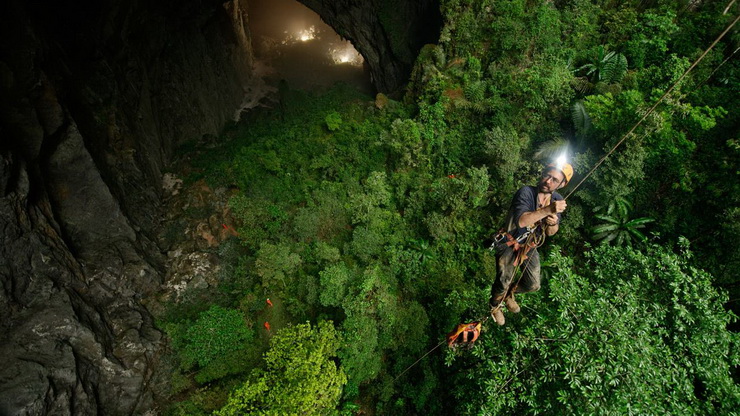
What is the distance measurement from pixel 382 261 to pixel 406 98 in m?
8.33

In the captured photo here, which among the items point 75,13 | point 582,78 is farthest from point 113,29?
point 582,78

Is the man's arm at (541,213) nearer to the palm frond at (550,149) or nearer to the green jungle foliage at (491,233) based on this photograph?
the green jungle foliage at (491,233)

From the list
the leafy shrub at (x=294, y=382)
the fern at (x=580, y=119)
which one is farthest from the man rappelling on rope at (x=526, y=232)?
the fern at (x=580, y=119)

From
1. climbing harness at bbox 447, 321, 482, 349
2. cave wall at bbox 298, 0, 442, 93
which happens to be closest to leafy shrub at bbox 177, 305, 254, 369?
climbing harness at bbox 447, 321, 482, 349

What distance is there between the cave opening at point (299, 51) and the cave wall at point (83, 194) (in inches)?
319

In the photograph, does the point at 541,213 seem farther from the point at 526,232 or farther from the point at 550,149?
the point at 550,149

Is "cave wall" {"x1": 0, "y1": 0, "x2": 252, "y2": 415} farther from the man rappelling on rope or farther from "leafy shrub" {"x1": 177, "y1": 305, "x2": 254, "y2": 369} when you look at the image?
the man rappelling on rope

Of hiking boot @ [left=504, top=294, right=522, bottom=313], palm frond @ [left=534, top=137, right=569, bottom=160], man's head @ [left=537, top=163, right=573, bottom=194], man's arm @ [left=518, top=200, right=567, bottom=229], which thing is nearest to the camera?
man's arm @ [left=518, top=200, right=567, bottom=229]

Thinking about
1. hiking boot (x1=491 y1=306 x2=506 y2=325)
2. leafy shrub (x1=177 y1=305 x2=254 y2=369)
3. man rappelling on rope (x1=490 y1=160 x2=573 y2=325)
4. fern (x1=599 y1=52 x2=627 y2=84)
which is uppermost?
man rappelling on rope (x1=490 y1=160 x2=573 y2=325)

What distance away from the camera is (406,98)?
14.9m

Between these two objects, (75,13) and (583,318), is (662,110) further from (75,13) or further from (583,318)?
(75,13)

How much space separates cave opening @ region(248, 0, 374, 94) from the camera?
19.6 metres

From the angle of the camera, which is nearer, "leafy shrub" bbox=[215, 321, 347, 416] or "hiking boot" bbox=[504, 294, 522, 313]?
"hiking boot" bbox=[504, 294, 522, 313]

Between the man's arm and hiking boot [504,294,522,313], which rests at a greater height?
the man's arm
